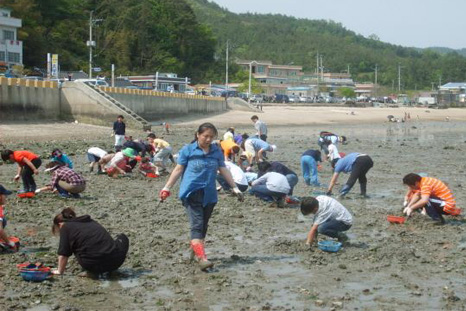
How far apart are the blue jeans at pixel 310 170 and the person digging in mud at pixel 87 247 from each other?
329 inches

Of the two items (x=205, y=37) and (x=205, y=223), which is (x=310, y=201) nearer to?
(x=205, y=223)

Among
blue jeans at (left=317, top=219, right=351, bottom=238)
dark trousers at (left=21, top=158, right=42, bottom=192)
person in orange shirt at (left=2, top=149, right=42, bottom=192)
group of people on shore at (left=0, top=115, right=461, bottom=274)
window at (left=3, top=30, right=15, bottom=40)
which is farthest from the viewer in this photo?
window at (left=3, top=30, right=15, bottom=40)

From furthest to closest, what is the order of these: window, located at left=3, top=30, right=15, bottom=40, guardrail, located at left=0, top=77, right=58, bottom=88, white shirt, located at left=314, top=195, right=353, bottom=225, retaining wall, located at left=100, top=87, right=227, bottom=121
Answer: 1. window, located at left=3, top=30, right=15, bottom=40
2. retaining wall, located at left=100, top=87, right=227, bottom=121
3. guardrail, located at left=0, top=77, right=58, bottom=88
4. white shirt, located at left=314, top=195, right=353, bottom=225

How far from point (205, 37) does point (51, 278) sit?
314 ft

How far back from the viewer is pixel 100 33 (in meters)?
85.1

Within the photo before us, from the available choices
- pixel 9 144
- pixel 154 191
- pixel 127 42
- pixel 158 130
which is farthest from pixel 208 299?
pixel 127 42

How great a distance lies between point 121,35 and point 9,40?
79.7 feet

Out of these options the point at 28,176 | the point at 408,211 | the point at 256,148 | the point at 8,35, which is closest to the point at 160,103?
the point at 8,35

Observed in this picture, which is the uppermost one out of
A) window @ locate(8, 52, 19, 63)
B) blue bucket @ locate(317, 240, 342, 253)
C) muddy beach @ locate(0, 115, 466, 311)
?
window @ locate(8, 52, 19, 63)

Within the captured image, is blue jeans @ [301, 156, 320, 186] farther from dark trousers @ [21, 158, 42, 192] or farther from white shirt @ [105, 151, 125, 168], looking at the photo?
dark trousers @ [21, 158, 42, 192]

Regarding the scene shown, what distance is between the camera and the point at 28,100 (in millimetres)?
33219

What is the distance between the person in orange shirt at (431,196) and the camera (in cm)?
1114

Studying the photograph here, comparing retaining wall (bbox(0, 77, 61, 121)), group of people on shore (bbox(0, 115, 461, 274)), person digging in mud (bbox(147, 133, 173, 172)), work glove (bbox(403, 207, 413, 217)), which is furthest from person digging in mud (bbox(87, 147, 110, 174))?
retaining wall (bbox(0, 77, 61, 121))

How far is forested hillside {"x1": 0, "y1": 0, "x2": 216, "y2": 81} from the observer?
67188 millimetres
